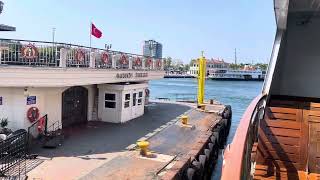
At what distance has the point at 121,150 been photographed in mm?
11594

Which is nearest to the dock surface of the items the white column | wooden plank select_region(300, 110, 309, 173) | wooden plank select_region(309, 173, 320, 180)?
the white column

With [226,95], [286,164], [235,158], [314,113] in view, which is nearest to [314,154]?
[286,164]

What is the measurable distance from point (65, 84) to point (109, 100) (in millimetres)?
4371

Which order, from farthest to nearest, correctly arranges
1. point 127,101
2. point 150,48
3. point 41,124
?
point 150,48 < point 127,101 < point 41,124

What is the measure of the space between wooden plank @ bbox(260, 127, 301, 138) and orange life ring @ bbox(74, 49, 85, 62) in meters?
9.48

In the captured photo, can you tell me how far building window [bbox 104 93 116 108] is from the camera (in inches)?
676

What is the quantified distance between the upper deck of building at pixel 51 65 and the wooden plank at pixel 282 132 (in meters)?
8.31

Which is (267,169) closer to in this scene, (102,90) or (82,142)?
(82,142)

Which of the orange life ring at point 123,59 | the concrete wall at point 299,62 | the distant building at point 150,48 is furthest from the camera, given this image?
the distant building at point 150,48

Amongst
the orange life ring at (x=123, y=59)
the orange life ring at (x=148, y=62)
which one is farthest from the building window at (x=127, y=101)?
the orange life ring at (x=148, y=62)

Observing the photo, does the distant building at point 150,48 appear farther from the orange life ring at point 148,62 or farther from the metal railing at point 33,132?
the metal railing at point 33,132

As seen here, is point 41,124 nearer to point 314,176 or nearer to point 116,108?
point 116,108

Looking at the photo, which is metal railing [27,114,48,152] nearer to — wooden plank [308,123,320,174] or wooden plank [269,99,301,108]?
wooden plank [269,99,301,108]

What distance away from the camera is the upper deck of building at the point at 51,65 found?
11883 millimetres
